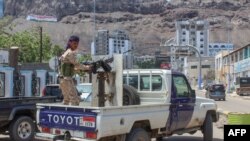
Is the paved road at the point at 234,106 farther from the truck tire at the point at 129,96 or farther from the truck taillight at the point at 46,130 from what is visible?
the truck taillight at the point at 46,130

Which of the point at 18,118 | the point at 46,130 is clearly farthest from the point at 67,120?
the point at 18,118

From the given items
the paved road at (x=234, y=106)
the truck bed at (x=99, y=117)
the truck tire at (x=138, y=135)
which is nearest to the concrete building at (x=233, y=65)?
the paved road at (x=234, y=106)

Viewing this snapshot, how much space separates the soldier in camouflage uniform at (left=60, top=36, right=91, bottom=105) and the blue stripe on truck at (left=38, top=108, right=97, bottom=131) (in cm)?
44

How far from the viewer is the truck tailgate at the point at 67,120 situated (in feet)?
30.5

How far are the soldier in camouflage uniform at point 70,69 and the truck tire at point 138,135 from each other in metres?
1.31

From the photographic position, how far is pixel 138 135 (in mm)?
10141

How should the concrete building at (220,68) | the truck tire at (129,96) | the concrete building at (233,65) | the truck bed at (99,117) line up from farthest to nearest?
the concrete building at (220,68) < the concrete building at (233,65) < the truck tire at (129,96) < the truck bed at (99,117)

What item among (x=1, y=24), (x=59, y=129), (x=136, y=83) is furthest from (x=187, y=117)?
(x=1, y=24)

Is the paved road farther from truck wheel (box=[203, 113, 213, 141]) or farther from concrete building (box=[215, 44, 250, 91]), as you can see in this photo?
concrete building (box=[215, 44, 250, 91])

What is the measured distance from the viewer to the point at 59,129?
998cm

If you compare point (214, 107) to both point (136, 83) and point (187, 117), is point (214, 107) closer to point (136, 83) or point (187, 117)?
point (187, 117)

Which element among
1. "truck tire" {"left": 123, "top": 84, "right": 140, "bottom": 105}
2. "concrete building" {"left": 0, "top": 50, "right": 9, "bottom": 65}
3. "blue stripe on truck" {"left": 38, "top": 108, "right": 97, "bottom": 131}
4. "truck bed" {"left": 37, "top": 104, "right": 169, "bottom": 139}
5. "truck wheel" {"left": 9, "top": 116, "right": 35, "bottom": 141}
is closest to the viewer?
Result: "truck bed" {"left": 37, "top": 104, "right": 169, "bottom": 139}

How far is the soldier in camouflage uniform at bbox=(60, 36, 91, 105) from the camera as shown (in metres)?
10.2

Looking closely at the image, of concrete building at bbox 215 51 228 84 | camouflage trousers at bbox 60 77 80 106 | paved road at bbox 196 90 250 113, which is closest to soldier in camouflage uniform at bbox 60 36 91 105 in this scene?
camouflage trousers at bbox 60 77 80 106
